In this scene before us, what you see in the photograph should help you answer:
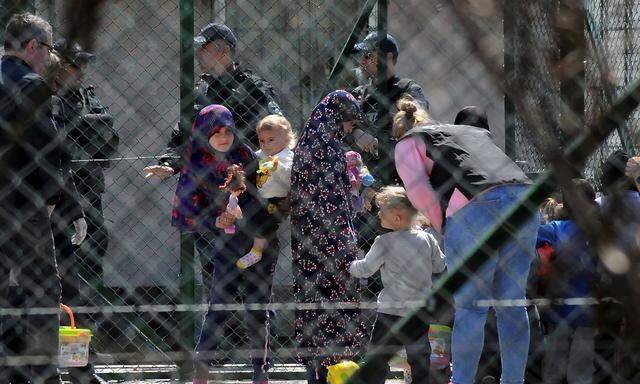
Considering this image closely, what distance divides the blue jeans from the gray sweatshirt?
60 cm

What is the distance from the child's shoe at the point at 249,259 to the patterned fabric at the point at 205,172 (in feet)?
0.64

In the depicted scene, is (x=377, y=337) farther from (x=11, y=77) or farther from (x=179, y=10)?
(x=11, y=77)

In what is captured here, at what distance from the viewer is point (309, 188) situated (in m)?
5.00

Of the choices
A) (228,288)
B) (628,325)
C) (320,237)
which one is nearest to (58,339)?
(228,288)

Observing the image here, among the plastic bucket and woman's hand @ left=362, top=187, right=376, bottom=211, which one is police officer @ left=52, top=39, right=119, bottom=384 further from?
the plastic bucket

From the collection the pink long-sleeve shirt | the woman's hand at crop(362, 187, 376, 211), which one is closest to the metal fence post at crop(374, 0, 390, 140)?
the woman's hand at crop(362, 187, 376, 211)

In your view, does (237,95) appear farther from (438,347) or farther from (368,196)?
(438,347)

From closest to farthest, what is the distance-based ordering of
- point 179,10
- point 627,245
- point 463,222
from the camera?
point 627,245 → point 463,222 → point 179,10

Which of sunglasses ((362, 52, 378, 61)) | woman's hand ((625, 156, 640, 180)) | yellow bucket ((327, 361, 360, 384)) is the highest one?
woman's hand ((625, 156, 640, 180))

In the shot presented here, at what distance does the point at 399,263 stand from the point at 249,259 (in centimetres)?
67

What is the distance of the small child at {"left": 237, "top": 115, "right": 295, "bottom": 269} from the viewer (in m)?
4.94

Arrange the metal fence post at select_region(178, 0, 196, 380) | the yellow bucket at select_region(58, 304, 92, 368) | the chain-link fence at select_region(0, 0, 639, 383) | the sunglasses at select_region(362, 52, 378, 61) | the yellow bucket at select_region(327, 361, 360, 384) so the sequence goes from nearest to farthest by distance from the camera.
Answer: the chain-link fence at select_region(0, 0, 639, 383) → the yellow bucket at select_region(58, 304, 92, 368) → the yellow bucket at select_region(327, 361, 360, 384) → the metal fence post at select_region(178, 0, 196, 380) → the sunglasses at select_region(362, 52, 378, 61)

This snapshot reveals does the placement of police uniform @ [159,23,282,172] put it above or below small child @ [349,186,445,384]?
above

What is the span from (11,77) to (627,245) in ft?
7.69
